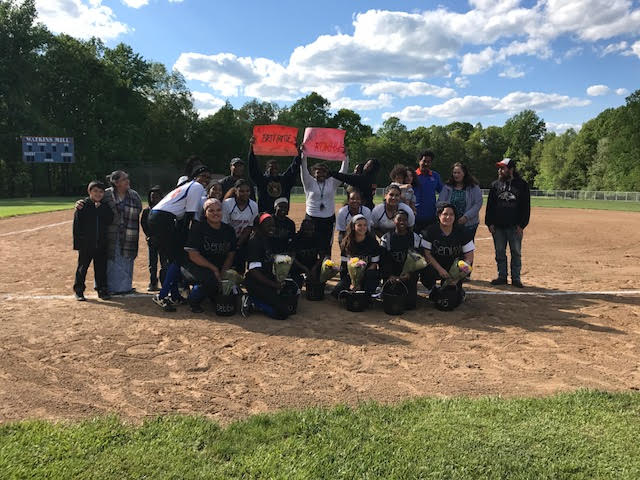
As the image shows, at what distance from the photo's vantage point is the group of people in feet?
20.5

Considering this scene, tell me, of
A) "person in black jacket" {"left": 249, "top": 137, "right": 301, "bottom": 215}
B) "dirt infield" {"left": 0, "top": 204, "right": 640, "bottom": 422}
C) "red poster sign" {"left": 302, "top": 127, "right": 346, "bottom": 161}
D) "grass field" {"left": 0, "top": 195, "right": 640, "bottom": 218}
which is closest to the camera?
"dirt infield" {"left": 0, "top": 204, "right": 640, "bottom": 422}

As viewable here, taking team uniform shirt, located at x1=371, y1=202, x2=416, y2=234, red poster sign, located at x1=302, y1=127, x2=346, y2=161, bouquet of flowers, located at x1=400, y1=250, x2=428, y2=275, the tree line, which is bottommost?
bouquet of flowers, located at x1=400, y1=250, x2=428, y2=275

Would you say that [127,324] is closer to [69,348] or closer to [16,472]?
[69,348]

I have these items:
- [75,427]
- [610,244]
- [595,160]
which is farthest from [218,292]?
[595,160]

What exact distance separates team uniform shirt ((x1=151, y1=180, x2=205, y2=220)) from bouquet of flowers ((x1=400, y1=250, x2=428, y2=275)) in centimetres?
294

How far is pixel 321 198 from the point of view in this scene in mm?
7129

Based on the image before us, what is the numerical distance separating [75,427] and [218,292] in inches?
117

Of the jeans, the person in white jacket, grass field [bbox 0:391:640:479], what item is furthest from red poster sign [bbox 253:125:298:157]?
grass field [bbox 0:391:640:479]

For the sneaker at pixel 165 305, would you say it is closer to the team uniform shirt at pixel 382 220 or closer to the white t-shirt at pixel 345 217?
the white t-shirt at pixel 345 217

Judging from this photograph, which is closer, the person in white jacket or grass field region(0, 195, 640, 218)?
the person in white jacket

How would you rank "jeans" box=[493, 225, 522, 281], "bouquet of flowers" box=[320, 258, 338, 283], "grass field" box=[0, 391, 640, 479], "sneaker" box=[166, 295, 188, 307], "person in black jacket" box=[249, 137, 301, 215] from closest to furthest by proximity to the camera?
"grass field" box=[0, 391, 640, 479]
"sneaker" box=[166, 295, 188, 307]
"bouquet of flowers" box=[320, 258, 338, 283]
"person in black jacket" box=[249, 137, 301, 215]
"jeans" box=[493, 225, 522, 281]

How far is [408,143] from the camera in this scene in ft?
263

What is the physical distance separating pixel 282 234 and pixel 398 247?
5.35 feet

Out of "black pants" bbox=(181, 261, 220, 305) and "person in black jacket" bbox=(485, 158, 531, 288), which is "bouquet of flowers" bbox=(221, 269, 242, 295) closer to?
"black pants" bbox=(181, 261, 220, 305)
